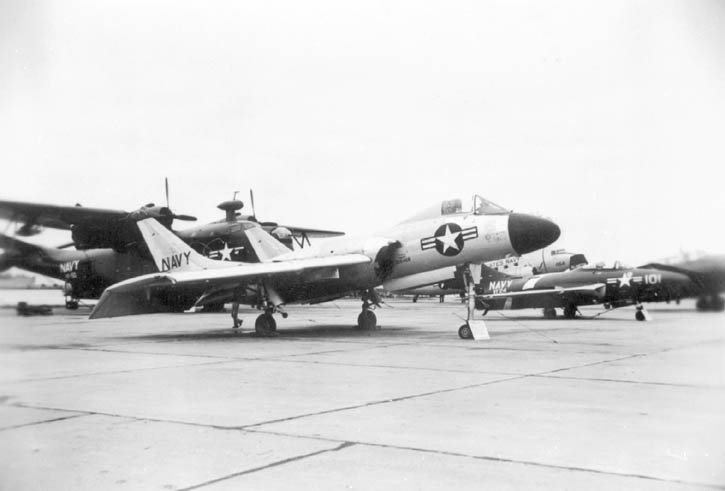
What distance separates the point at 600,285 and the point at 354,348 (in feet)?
41.2

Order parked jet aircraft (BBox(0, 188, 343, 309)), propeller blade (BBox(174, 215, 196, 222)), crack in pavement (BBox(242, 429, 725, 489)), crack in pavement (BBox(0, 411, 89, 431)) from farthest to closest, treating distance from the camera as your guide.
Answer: propeller blade (BBox(174, 215, 196, 222)) → parked jet aircraft (BBox(0, 188, 343, 309)) → crack in pavement (BBox(0, 411, 89, 431)) → crack in pavement (BBox(242, 429, 725, 489))

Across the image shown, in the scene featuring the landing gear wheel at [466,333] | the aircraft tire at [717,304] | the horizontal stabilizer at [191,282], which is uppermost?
the horizontal stabilizer at [191,282]

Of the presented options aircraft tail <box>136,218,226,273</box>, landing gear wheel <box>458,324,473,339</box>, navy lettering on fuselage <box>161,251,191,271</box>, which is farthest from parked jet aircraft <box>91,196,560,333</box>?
navy lettering on fuselage <box>161,251,191,271</box>

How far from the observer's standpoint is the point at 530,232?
43.9ft

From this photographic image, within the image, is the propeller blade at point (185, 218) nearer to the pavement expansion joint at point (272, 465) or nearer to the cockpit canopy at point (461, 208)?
the cockpit canopy at point (461, 208)

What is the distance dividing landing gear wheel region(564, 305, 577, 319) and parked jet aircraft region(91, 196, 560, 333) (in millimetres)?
9165

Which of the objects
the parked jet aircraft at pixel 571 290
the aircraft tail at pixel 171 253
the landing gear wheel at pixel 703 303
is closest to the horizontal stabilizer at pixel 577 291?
the parked jet aircraft at pixel 571 290

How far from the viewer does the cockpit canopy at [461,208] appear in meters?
14.2

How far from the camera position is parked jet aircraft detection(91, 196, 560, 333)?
13859 mm

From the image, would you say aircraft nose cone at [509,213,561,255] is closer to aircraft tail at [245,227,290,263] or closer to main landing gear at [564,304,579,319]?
aircraft tail at [245,227,290,263]

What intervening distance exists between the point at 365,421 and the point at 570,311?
19205 millimetres

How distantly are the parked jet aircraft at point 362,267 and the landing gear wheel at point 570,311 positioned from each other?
9165mm

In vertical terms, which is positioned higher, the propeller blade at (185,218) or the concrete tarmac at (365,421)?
the propeller blade at (185,218)

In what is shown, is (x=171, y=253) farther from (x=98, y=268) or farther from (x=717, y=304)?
(x=717, y=304)
